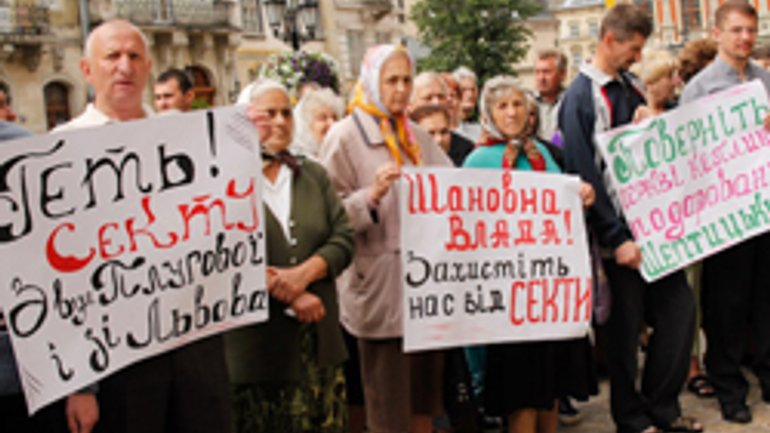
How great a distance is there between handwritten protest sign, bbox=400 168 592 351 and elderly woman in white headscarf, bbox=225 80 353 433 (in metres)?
0.40

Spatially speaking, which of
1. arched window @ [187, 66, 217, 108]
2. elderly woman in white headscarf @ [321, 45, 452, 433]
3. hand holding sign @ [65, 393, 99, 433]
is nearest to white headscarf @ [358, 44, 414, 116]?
elderly woman in white headscarf @ [321, 45, 452, 433]

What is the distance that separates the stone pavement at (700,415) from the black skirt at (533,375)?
0.76 meters

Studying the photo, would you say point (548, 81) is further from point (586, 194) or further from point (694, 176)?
point (586, 194)

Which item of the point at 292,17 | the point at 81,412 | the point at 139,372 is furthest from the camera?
the point at 292,17

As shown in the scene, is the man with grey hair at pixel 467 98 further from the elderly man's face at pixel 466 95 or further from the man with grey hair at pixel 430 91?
the man with grey hair at pixel 430 91

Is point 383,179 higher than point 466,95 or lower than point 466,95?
lower

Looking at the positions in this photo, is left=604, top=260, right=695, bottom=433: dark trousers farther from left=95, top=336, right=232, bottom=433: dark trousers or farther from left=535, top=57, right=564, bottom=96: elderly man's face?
left=535, top=57, right=564, bottom=96: elderly man's face

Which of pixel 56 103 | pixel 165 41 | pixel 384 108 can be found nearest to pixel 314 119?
pixel 384 108

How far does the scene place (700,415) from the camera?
5371 mm

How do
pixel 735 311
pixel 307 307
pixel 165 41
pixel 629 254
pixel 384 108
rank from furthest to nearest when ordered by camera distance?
pixel 165 41 < pixel 735 311 < pixel 629 254 < pixel 384 108 < pixel 307 307

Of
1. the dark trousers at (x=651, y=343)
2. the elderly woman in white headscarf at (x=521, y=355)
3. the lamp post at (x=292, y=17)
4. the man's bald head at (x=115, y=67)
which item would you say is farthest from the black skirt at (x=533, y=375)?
the lamp post at (x=292, y=17)

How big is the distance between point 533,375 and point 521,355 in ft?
0.37

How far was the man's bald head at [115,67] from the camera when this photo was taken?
130 inches

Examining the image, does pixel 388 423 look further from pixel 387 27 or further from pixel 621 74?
pixel 387 27
